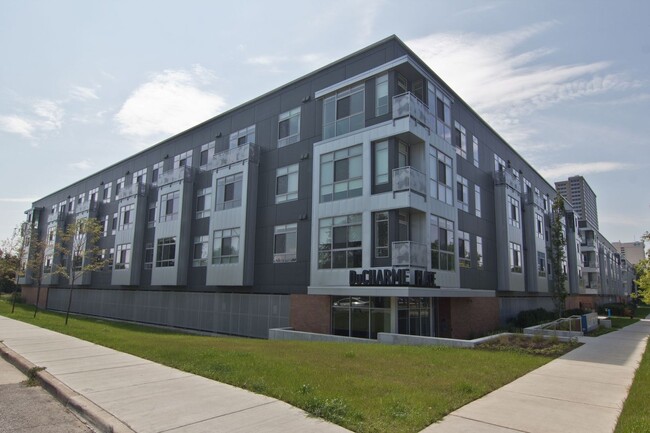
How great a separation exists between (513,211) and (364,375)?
91.7ft

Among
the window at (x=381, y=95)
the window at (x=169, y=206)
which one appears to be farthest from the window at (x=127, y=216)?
the window at (x=381, y=95)

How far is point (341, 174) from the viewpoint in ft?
72.6

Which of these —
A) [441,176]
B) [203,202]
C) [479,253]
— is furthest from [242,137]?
[479,253]

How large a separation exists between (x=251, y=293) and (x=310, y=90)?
11.9m

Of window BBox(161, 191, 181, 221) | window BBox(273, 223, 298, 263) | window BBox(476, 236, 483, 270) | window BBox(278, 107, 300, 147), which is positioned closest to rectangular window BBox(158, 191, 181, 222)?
window BBox(161, 191, 181, 221)

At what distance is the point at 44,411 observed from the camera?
7.14 m

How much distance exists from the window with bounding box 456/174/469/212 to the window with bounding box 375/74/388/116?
25.1ft

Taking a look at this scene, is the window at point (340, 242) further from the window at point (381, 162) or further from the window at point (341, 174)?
the window at point (381, 162)

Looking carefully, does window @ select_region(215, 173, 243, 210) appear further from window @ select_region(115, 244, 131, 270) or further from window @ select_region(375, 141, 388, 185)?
window @ select_region(115, 244, 131, 270)

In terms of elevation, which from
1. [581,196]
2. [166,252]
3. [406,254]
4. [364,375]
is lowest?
[364,375]

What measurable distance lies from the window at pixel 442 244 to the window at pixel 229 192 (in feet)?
38.4

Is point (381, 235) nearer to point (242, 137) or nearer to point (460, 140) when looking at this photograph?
point (460, 140)

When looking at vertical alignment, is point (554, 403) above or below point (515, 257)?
below

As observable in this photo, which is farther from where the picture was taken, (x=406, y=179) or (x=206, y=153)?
(x=206, y=153)
